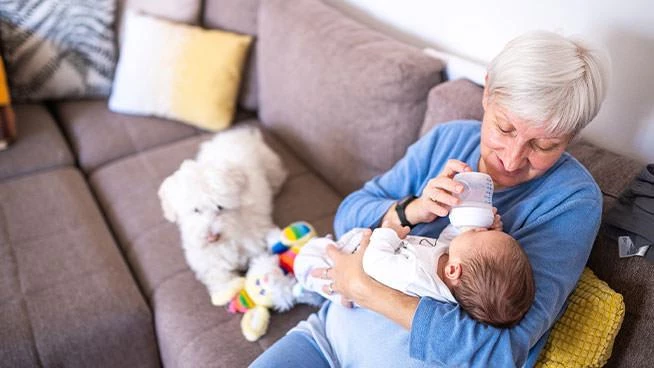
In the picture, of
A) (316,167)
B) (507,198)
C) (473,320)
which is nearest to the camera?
(473,320)

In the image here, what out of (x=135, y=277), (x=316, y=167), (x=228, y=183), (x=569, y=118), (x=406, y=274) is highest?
(x=569, y=118)

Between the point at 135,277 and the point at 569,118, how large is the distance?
1.30 metres

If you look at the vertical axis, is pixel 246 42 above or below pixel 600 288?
below

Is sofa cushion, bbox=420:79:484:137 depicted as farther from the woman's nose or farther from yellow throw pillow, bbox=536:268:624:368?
yellow throw pillow, bbox=536:268:624:368

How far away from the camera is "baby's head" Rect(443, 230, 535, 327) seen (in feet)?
3.07

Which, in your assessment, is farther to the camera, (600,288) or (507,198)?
(507,198)

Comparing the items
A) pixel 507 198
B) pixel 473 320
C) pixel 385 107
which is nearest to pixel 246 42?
pixel 385 107

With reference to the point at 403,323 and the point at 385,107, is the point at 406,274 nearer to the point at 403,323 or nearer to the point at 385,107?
the point at 403,323

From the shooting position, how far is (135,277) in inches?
64.2

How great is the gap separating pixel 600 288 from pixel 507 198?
0.26 m

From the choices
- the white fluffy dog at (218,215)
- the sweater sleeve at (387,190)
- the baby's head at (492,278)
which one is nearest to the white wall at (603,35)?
the sweater sleeve at (387,190)

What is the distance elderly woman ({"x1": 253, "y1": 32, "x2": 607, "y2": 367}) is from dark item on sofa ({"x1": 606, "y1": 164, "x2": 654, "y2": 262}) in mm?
84

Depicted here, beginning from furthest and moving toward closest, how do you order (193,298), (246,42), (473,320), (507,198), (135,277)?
(246,42), (135,277), (193,298), (507,198), (473,320)

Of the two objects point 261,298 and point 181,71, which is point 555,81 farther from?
point 181,71
